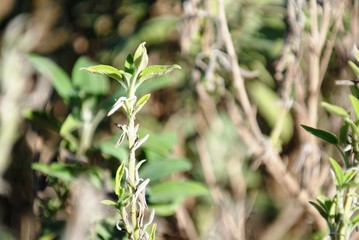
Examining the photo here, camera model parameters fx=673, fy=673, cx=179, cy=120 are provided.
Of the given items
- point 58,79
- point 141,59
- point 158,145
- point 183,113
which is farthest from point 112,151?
point 183,113

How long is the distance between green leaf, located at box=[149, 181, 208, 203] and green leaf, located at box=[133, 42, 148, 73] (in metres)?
0.40

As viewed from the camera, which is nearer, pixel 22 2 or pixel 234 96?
pixel 234 96

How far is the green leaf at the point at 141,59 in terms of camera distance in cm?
81

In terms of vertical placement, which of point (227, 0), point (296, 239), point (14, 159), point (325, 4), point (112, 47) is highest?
point (325, 4)

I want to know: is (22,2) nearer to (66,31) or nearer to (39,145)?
(66,31)

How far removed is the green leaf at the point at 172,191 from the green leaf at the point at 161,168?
1.3 inches

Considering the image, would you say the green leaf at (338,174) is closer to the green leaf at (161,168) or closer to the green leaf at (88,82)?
the green leaf at (161,168)

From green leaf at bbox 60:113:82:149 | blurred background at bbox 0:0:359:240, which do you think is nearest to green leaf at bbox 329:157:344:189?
blurred background at bbox 0:0:359:240

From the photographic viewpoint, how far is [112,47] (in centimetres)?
178

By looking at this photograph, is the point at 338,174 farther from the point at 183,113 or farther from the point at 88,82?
the point at 183,113

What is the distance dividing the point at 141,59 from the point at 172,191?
435 mm

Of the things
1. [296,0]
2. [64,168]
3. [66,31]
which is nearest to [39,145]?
[64,168]

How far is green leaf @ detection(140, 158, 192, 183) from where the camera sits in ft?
3.84

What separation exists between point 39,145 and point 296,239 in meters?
0.78
